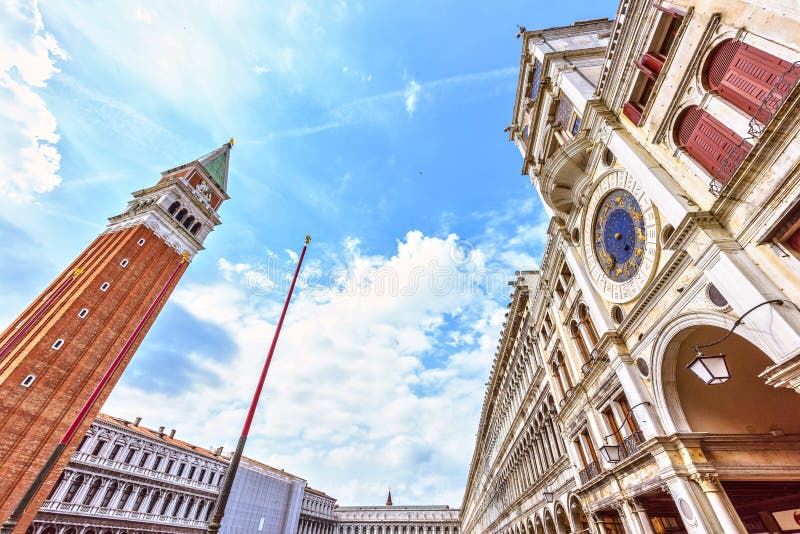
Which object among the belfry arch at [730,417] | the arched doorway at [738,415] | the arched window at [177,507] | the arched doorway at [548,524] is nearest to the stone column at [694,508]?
the belfry arch at [730,417]

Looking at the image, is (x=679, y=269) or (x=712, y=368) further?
(x=679, y=269)

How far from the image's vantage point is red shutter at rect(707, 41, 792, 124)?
23.4 ft

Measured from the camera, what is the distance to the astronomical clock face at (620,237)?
33.7 feet

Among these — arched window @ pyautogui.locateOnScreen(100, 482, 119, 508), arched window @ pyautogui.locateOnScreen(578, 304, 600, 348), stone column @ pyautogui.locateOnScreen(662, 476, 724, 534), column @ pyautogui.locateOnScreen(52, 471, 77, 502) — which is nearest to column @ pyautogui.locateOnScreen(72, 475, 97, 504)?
column @ pyautogui.locateOnScreen(52, 471, 77, 502)

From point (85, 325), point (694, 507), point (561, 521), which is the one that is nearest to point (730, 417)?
point (694, 507)

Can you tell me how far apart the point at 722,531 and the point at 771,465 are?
8.00 feet

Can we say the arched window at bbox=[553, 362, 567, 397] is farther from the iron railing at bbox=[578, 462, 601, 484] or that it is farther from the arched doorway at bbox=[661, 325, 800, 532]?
the arched doorway at bbox=[661, 325, 800, 532]

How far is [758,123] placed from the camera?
23.3 feet

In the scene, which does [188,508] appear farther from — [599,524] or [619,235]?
[619,235]

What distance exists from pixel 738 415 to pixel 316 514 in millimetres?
98425

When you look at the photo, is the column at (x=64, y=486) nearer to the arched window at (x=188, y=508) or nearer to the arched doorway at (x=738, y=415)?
the arched window at (x=188, y=508)

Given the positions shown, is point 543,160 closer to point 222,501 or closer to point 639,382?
point 639,382

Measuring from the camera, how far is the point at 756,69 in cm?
750

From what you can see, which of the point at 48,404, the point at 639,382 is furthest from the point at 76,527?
the point at 639,382
